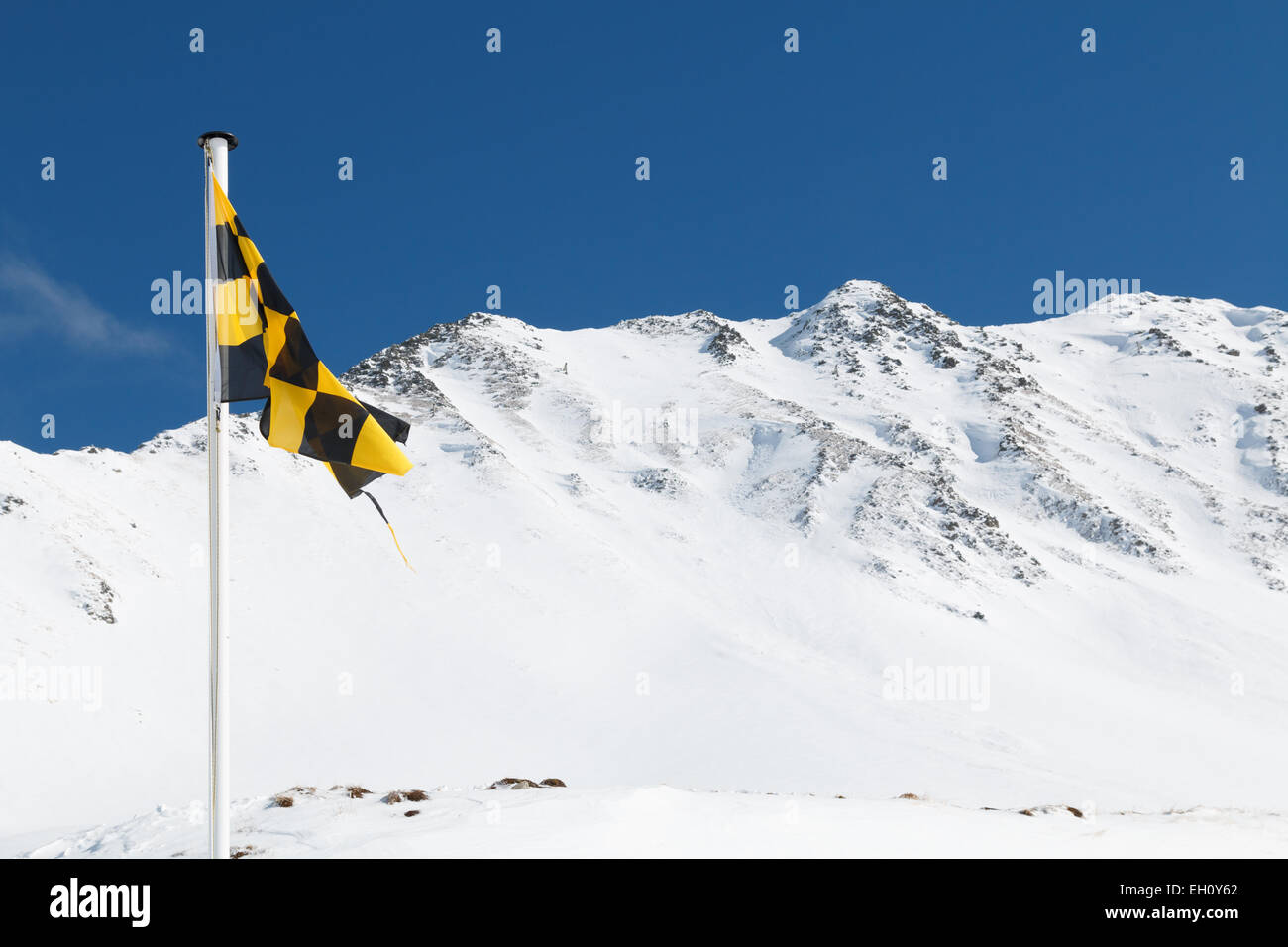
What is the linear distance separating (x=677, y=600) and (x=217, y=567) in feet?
148

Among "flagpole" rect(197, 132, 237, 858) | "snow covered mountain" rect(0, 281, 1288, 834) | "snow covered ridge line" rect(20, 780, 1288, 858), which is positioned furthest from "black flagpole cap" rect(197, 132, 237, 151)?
"snow covered mountain" rect(0, 281, 1288, 834)

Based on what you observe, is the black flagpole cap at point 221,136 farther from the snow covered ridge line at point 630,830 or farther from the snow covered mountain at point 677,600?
the snow covered mountain at point 677,600

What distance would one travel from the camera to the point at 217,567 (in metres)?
8.54

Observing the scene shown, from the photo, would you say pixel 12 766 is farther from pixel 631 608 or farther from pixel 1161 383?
pixel 1161 383

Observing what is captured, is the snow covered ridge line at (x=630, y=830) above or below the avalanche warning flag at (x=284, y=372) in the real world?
below

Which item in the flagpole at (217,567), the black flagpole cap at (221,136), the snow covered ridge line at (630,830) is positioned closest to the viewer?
the flagpole at (217,567)

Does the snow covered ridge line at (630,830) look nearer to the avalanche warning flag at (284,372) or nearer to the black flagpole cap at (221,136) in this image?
the avalanche warning flag at (284,372)

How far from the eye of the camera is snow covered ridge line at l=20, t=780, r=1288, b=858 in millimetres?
11016

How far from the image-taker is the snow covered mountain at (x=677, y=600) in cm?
3309

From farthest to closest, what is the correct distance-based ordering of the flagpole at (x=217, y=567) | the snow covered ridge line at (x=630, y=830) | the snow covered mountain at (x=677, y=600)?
1. the snow covered mountain at (x=677, y=600)
2. the snow covered ridge line at (x=630, y=830)
3. the flagpole at (x=217, y=567)

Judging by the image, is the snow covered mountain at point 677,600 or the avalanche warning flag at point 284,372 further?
A: the snow covered mountain at point 677,600

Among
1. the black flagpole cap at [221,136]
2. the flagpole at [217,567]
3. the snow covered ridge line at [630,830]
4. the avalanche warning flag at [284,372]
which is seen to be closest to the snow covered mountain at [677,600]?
the snow covered ridge line at [630,830]

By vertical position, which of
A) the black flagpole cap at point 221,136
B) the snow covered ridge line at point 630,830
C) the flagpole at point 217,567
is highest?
the black flagpole cap at point 221,136

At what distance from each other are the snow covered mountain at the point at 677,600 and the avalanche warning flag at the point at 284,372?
21.4 m
